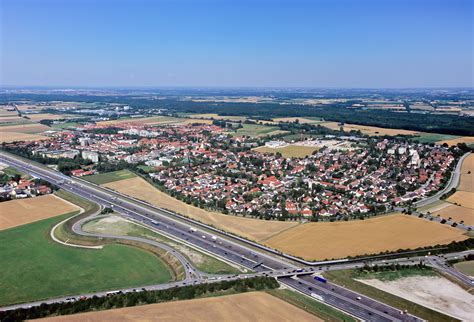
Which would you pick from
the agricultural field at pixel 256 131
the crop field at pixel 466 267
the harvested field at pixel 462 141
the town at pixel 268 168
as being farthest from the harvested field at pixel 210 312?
the agricultural field at pixel 256 131

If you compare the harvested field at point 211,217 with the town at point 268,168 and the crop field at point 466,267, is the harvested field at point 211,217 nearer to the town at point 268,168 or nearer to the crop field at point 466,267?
the town at point 268,168

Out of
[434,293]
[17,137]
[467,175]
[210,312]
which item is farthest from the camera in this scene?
[17,137]

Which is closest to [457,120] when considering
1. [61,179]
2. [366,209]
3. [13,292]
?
[366,209]

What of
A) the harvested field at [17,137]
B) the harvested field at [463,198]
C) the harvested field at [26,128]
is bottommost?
the harvested field at [463,198]

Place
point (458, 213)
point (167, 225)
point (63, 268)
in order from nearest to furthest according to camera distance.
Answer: point (63, 268) < point (167, 225) < point (458, 213)

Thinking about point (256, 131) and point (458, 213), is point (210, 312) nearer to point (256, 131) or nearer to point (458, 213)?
point (458, 213)

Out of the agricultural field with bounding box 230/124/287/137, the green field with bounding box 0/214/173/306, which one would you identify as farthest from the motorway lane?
the agricultural field with bounding box 230/124/287/137

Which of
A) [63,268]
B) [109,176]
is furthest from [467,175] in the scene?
[63,268]

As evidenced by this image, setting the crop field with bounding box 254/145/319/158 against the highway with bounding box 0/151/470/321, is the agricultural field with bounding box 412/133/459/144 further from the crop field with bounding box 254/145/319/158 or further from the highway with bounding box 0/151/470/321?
the highway with bounding box 0/151/470/321
